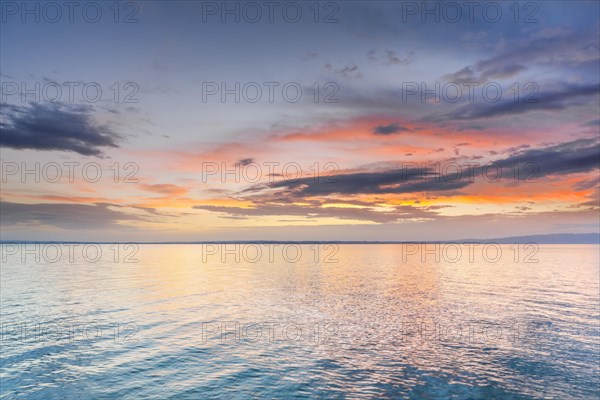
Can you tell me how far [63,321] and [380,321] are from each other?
4539cm

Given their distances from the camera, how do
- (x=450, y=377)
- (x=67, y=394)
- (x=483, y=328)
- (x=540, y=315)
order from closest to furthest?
1. (x=67, y=394)
2. (x=450, y=377)
3. (x=483, y=328)
4. (x=540, y=315)

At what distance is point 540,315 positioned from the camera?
61.2 m

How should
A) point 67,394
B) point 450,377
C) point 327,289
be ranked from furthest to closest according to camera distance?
point 327,289 → point 450,377 → point 67,394

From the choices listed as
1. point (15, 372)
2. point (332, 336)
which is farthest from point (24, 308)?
point (332, 336)

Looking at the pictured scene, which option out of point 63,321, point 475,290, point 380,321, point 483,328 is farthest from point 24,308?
point 475,290

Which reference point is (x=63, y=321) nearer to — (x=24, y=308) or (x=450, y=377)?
(x=24, y=308)

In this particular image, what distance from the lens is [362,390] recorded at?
1259 inches

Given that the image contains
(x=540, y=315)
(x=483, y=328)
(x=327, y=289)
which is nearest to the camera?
(x=483, y=328)

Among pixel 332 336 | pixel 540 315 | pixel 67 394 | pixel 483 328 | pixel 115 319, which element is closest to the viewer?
pixel 67 394

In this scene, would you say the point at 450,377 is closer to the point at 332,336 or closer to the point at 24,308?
the point at 332,336

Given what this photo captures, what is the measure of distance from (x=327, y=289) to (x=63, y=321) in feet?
178

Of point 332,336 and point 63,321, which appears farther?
point 63,321

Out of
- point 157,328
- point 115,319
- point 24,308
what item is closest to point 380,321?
point 157,328

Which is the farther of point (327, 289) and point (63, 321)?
point (327, 289)
